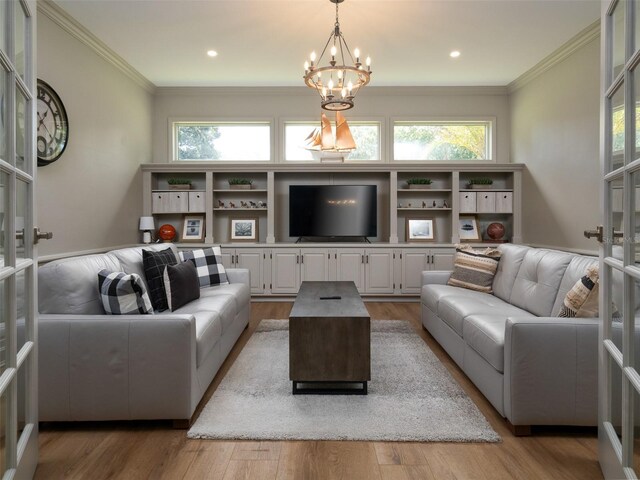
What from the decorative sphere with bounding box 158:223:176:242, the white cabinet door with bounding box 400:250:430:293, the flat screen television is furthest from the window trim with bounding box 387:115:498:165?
the decorative sphere with bounding box 158:223:176:242

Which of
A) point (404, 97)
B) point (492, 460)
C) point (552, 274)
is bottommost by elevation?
point (492, 460)

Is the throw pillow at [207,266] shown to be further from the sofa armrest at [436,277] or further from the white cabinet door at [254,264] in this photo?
the sofa armrest at [436,277]

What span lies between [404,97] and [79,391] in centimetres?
520

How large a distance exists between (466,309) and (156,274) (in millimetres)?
2263

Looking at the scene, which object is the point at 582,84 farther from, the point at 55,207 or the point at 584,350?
the point at 55,207

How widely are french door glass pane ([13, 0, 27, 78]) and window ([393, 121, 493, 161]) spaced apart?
4.84 m

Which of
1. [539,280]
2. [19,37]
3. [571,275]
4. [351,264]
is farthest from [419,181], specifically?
[19,37]

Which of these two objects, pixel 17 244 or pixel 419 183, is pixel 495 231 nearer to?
pixel 419 183

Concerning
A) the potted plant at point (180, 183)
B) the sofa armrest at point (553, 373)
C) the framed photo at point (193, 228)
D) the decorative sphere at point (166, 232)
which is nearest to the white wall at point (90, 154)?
the decorative sphere at point (166, 232)

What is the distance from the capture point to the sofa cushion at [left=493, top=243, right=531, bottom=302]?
3244mm

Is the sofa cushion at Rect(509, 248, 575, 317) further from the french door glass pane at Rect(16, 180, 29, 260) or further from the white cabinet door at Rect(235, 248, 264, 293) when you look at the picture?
the white cabinet door at Rect(235, 248, 264, 293)

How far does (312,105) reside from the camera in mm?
5598

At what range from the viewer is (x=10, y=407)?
1.28 m

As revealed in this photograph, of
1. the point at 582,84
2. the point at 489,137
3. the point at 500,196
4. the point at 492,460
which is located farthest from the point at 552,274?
the point at 489,137
